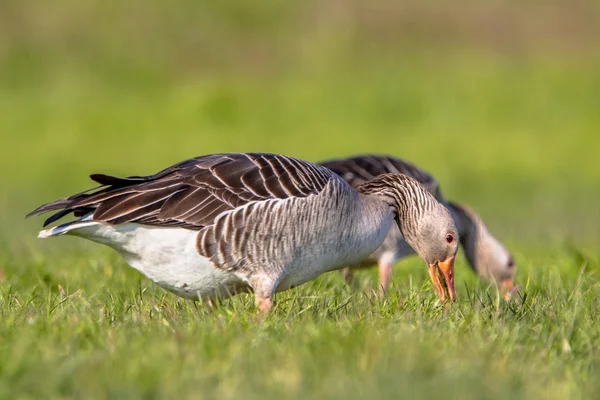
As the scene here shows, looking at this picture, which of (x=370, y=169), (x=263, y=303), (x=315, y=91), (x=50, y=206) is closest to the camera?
(x=50, y=206)

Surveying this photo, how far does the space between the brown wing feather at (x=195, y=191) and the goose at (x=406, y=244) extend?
181 centimetres

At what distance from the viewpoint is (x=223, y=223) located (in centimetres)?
602

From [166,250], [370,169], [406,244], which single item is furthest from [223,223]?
[406,244]

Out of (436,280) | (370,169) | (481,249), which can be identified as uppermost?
(370,169)

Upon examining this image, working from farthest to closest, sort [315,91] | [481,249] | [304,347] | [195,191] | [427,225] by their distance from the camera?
[315,91]
[481,249]
[427,225]
[195,191]
[304,347]

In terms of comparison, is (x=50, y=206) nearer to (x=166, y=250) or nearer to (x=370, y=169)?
(x=166, y=250)

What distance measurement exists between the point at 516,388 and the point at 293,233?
2236 millimetres

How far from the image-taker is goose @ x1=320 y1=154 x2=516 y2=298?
8773mm

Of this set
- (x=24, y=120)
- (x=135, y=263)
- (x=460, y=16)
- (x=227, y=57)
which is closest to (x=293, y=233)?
(x=135, y=263)

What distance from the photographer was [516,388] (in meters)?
4.18

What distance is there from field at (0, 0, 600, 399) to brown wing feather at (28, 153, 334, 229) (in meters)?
0.56

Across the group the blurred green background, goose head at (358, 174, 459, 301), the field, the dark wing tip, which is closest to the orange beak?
goose head at (358, 174, 459, 301)

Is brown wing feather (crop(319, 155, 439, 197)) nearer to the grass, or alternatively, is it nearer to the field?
the field

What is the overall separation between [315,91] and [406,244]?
44.5 feet
